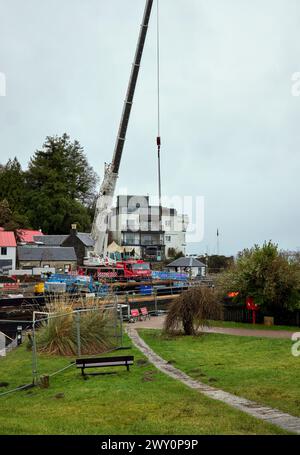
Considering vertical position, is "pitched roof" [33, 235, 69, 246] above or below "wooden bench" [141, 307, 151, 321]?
above

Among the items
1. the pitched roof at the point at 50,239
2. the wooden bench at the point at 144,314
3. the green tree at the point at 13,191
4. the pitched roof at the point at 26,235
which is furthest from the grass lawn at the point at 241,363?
the green tree at the point at 13,191

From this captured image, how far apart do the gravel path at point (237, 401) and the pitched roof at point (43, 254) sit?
150ft

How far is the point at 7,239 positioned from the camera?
189ft

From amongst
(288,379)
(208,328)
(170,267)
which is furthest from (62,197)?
(288,379)

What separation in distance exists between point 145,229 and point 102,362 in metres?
76.8

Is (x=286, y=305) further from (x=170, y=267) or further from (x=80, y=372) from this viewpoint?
(x=170, y=267)

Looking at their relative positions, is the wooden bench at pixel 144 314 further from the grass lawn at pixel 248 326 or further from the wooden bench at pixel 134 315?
the grass lawn at pixel 248 326

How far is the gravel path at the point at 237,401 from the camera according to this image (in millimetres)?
8883

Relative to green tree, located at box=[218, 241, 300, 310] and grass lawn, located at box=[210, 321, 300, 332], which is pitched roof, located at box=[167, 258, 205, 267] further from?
green tree, located at box=[218, 241, 300, 310]

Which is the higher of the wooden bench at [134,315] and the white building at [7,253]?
the white building at [7,253]

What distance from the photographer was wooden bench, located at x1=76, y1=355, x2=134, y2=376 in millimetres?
13883

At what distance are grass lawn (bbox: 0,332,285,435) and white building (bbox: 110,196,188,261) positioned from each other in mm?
72706

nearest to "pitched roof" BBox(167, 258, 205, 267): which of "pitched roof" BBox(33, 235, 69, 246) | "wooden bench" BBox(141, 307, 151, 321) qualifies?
"pitched roof" BBox(33, 235, 69, 246)

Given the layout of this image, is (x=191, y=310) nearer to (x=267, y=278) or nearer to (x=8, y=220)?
(x=267, y=278)
